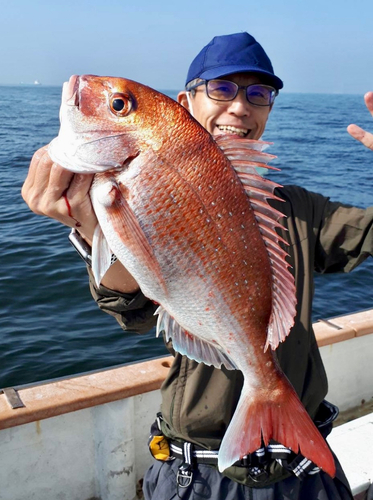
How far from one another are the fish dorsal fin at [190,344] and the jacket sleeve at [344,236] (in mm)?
904

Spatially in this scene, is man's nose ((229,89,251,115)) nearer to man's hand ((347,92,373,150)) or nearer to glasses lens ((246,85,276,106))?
glasses lens ((246,85,276,106))

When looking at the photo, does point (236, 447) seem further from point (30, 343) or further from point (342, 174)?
point (342, 174)

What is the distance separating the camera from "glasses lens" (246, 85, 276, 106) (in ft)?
7.85

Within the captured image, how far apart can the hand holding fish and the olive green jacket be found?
0.38 m

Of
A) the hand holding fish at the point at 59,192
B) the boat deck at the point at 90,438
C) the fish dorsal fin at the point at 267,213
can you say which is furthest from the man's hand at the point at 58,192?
the boat deck at the point at 90,438

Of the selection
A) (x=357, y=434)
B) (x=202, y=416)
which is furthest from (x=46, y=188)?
(x=357, y=434)

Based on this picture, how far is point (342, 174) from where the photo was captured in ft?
61.0

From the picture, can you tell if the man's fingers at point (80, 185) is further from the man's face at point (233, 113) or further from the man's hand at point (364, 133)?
the man's hand at point (364, 133)

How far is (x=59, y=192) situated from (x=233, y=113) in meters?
1.00

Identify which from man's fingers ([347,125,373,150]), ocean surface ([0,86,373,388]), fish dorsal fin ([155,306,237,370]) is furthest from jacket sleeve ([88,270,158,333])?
ocean surface ([0,86,373,388])

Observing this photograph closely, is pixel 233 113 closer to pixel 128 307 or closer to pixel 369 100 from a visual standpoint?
pixel 369 100

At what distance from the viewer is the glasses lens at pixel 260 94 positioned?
7.85ft

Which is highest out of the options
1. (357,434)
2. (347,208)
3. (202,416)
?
(347,208)

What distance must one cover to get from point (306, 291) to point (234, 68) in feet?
3.48
